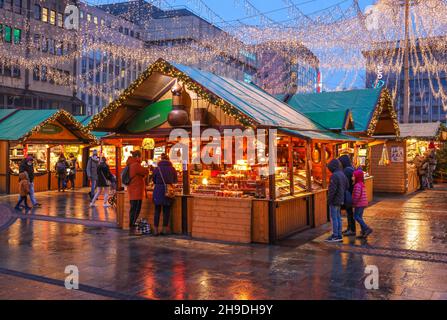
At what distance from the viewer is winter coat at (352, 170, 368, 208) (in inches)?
380

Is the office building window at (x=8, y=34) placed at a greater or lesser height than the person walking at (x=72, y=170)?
greater

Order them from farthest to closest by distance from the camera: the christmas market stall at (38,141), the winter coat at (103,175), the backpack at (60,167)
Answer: the backpack at (60,167) < the christmas market stall at (38,141) < the winter coat at (103,175)

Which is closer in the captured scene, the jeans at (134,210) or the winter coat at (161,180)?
the winter coat at (161,180)

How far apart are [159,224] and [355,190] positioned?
4.67 meters

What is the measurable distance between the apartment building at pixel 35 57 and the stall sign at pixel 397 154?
25.8 m

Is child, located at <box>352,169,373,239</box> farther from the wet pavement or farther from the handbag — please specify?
the handbag

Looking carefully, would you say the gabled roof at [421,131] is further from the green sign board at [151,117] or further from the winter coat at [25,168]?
the winter coat at [25,168]

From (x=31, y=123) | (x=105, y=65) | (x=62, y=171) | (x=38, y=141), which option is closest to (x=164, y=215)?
(x=62, y=171)

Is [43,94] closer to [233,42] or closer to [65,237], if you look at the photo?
[233,42]

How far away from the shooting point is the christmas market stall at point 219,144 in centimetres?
912

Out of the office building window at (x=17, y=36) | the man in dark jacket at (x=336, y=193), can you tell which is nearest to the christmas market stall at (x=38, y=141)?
the man in dark jacket at (x=336, y=193)

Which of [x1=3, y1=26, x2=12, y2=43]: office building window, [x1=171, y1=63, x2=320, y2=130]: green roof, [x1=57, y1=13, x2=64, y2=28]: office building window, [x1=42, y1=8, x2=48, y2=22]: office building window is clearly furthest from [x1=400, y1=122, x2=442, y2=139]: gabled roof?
[x1=57, y1=13, x2=64, y2=28]: office building window

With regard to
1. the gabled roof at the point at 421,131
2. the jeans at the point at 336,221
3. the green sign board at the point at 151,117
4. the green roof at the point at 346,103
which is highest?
the green roof at the point at 346,103

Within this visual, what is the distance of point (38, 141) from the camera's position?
66.7 feet
